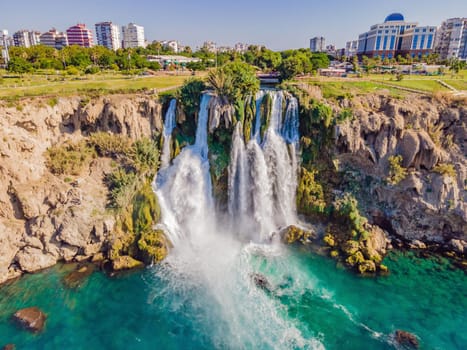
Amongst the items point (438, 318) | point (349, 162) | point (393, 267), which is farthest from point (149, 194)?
point (438, 318)

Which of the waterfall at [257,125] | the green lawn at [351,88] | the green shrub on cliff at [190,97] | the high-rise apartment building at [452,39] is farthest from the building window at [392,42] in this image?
the green shrub on cliff at [190,97]

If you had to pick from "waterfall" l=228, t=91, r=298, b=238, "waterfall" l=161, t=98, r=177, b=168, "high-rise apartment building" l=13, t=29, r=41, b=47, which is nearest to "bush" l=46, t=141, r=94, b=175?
"waterfall" l=161, t=98, r=177, b=168

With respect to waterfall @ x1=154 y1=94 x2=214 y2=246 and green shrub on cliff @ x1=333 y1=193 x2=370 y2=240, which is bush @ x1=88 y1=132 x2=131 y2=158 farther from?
green shrub on cliff @ x1=333 y1=193 x2=370 y2=240

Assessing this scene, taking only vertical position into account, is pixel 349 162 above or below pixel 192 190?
above

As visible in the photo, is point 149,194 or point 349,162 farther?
point 349,162

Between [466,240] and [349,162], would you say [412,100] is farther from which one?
[466,240]

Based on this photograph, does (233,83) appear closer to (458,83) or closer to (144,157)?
(144,157)

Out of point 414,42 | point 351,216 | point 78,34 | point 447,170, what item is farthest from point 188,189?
point 78,34
